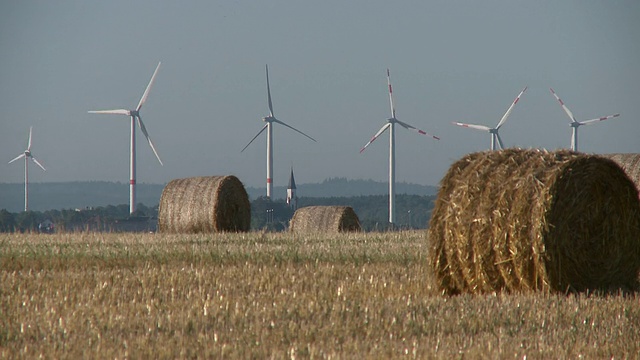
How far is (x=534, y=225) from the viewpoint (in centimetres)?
981

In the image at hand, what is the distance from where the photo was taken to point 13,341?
718 centimetres

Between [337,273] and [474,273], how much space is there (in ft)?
6.87

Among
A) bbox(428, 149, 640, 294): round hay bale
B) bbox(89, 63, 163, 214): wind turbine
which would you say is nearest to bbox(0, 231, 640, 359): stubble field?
bbox(428, 149, 640, 294): round hay bale

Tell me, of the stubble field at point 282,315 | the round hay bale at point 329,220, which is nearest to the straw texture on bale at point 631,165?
the stubble field at point 282,315

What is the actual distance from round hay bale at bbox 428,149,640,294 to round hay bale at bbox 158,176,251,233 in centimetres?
1373

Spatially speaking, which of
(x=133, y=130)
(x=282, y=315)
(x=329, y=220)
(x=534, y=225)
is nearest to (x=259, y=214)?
(x=133, y=130)

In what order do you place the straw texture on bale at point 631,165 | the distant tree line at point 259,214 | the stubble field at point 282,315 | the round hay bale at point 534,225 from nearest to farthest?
the stubble field at point 282,315
the round hay bale at point 534,225
the straw texture on bale at point 631,165
the distant tree line at point 259,214

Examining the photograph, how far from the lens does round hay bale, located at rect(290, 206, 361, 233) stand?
91.5 ft

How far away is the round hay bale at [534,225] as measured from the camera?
9.87 metres

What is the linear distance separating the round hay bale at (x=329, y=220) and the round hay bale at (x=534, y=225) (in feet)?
55.8

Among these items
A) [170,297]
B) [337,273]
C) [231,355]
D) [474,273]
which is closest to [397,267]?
[337,273]

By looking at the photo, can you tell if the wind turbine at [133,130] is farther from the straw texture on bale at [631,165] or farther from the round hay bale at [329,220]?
the straw texture on bale at [631,165]

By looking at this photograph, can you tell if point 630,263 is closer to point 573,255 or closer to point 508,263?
point 573,255

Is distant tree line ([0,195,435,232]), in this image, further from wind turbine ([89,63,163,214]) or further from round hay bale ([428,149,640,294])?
round hay bale ([428,149,640,294])
